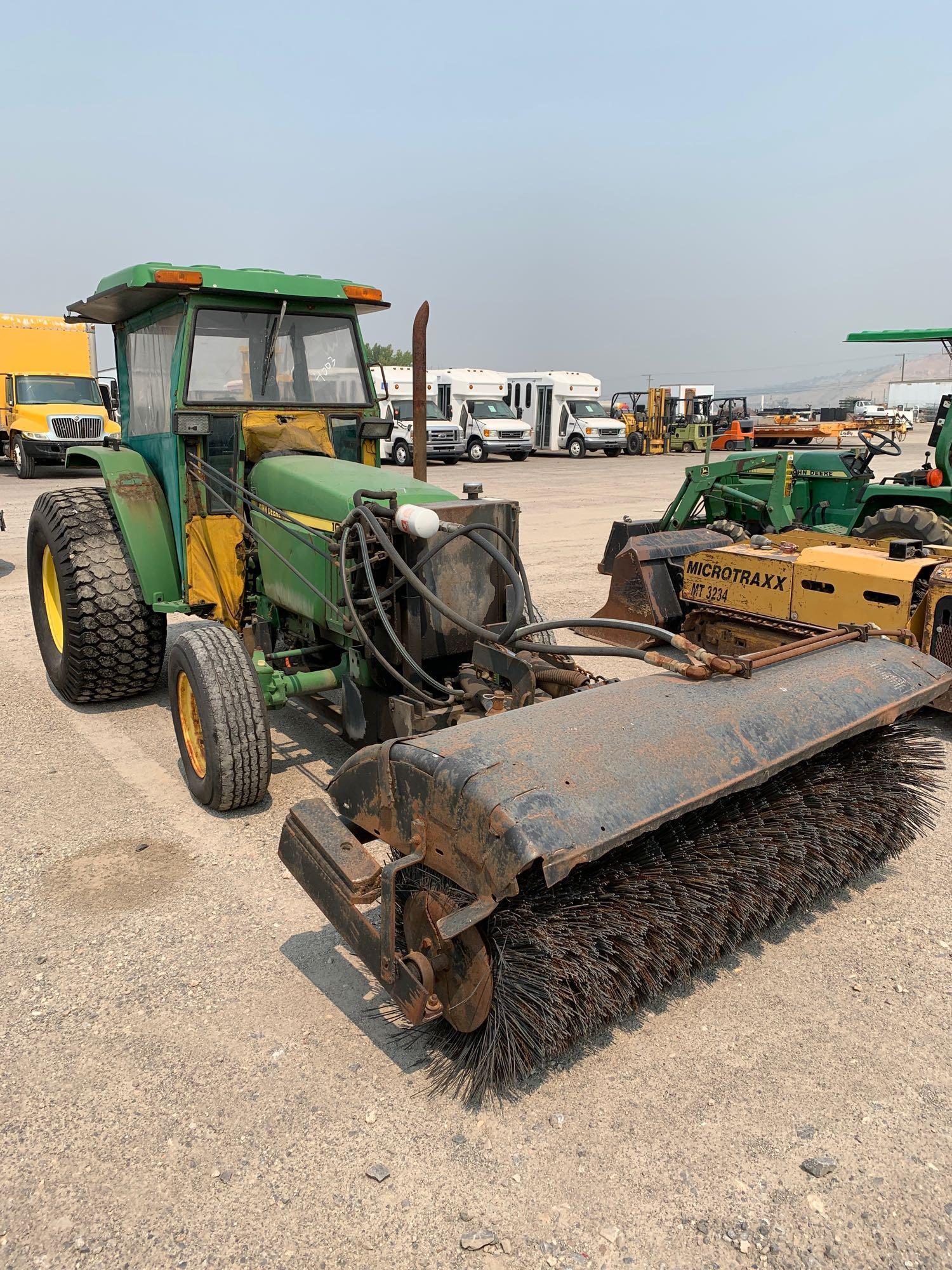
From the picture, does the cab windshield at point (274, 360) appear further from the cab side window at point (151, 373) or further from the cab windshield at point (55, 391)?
the cab windshield at point (55, 391)

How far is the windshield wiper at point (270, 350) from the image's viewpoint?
4.82 metres

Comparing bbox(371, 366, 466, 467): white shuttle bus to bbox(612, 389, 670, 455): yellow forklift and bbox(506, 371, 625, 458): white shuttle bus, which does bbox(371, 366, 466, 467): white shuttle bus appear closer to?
bbox(506, 371, 625, 458): white shuttle bus

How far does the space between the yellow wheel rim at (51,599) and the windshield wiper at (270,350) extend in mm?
2079

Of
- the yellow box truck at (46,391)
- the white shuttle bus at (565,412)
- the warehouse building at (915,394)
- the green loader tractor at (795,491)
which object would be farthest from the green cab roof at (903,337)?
the warehouse building at (915,394)

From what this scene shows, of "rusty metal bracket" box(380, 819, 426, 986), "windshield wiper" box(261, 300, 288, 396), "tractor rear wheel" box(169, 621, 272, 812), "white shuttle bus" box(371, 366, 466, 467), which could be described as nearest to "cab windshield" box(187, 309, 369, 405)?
"windshield wiper" box(261, 300, 288, 396)

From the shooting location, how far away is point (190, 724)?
172 inches

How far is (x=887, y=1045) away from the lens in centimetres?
278

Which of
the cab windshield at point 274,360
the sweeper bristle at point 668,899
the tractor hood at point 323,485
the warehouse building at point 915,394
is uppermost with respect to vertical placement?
the warehouse building at point 915,394

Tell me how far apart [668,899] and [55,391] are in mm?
19713

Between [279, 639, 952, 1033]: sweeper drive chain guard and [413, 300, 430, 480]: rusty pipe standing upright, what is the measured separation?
2317 mm

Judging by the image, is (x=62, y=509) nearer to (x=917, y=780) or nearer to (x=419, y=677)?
(x=419, y=677)

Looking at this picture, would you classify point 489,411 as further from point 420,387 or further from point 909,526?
point 420,387

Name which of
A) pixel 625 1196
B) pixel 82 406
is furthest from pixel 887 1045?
pixel 82 406

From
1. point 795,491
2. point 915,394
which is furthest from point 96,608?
point 915,394
